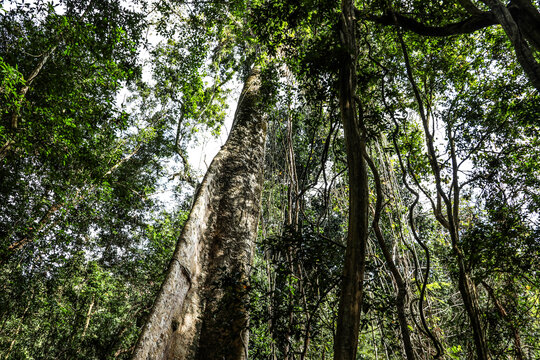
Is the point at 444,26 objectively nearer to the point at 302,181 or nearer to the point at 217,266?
the point at 302,181

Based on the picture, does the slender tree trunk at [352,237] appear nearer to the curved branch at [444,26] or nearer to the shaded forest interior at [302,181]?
the shaded forest interior at [302,181]

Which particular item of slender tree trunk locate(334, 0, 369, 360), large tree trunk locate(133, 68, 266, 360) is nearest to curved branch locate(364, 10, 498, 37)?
slender tree trunk locate(334, 0, 369, 360)

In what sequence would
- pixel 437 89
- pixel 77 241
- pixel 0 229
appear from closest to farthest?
pixel 437 89
pixel 0 229
pixel 77 241

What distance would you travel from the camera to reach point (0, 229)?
7.23 metres

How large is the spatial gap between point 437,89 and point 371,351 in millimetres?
5492

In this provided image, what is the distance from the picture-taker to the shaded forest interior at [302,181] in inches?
75.7

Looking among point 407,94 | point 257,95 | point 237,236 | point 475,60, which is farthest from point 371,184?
point 237,236

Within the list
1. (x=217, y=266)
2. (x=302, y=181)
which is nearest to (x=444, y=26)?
(x=302, y=181)

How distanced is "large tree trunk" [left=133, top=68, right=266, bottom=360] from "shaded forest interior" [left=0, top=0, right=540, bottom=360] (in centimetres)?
2

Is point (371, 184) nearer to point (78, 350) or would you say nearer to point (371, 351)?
point (371, 351)

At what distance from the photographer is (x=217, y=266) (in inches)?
105

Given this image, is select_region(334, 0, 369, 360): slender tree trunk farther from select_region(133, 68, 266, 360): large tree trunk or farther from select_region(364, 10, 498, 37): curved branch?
select_region(364, 10, 498, 37): curved branch

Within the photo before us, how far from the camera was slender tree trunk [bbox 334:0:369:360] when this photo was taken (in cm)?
102

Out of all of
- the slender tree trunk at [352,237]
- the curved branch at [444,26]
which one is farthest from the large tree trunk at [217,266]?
the curved branch at [444,26]
